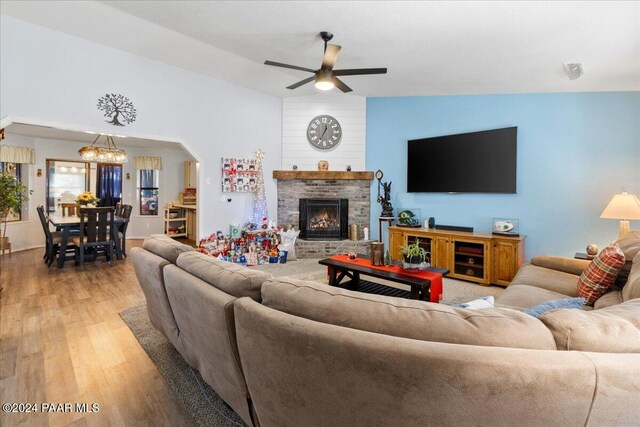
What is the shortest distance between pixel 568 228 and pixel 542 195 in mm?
566

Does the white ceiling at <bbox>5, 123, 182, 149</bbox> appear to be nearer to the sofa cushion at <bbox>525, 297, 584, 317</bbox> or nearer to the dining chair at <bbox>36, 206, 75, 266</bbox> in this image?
the dining chair at <bbox>36, 206, 75, 266</bbox>

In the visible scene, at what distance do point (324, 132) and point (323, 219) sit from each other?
1729 millimetres

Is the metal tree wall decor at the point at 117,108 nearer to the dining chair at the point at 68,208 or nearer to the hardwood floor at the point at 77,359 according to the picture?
the hardwood floor at the point at 77,359

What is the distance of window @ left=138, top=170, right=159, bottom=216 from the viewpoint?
820 cm

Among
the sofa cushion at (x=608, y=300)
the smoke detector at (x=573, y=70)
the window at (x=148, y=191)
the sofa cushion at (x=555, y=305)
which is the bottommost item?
the sofa cushion at (x=555, y=305)

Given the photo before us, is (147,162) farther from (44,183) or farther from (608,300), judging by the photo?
(608,300)

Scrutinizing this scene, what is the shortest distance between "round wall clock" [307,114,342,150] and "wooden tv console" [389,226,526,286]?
2.34 meters

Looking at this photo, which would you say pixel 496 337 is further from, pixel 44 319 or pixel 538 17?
pixel 44 319

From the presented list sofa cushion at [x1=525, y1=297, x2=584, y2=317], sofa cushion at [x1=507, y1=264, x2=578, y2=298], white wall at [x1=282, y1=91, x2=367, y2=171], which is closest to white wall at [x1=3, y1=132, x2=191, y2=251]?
white wall at [x1=282, y1=91, x2=367, y2=171]

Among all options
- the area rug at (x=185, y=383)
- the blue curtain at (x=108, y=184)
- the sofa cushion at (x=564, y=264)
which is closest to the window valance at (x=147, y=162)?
the blue curtain at (x=108, y=184)

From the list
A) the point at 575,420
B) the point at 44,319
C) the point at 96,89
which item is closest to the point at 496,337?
the point at 575,420

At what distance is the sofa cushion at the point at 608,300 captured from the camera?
6.40ft

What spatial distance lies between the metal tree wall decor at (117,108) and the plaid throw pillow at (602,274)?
17.7ft

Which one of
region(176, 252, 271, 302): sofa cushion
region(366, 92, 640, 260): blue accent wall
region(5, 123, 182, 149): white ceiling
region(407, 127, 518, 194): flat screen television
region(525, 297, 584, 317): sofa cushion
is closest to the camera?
region(176, 252, 271, 302): sofa cushion
